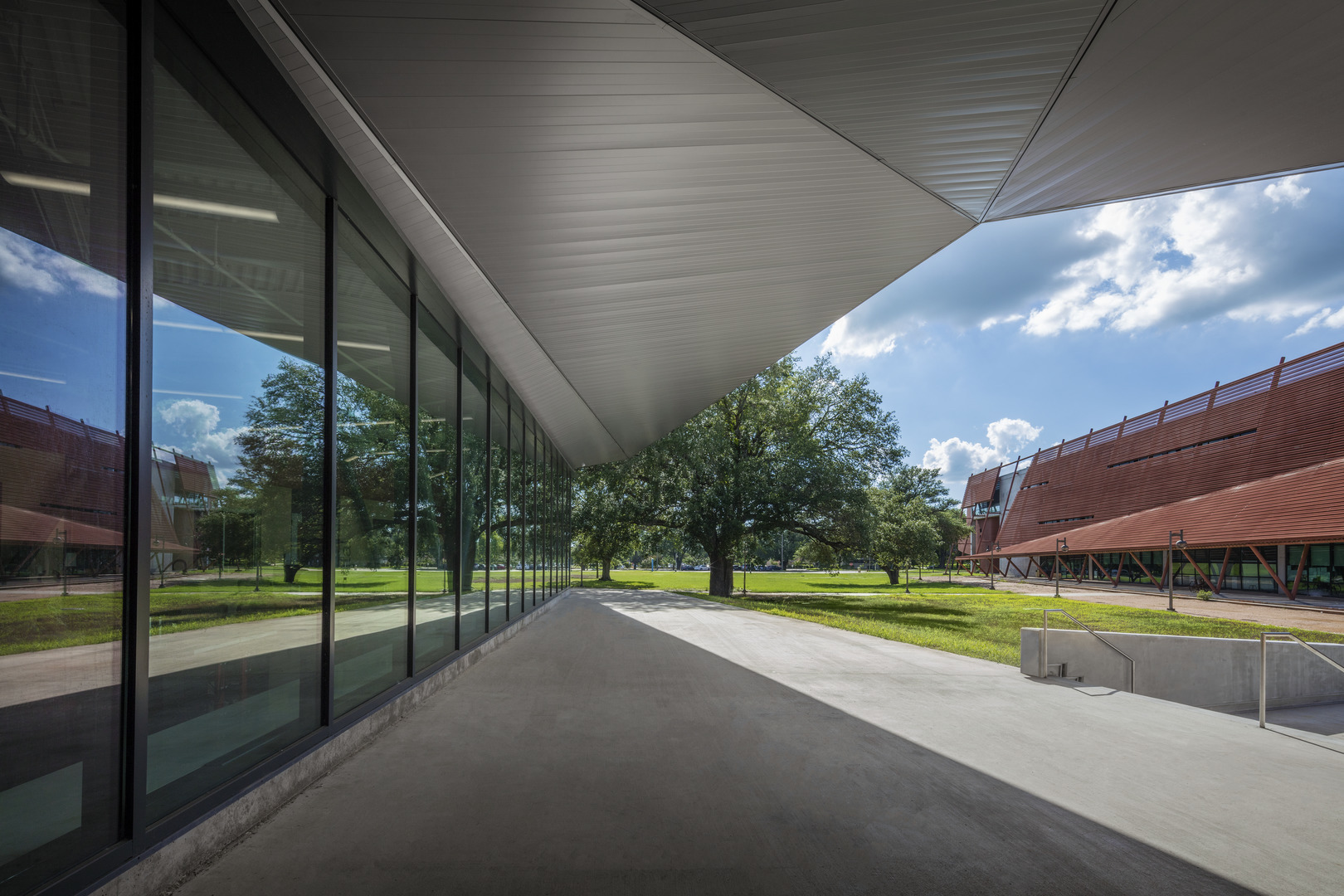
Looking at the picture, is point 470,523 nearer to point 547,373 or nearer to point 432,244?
point 547,373

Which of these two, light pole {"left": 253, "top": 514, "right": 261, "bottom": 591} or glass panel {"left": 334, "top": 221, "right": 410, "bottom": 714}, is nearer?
light pole {"left": 253, "top": 514, "right": 261, "bottom": 591}

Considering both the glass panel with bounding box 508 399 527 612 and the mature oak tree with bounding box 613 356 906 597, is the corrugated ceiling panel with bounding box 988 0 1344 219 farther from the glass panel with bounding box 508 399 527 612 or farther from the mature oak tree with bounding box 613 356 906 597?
the mature oak tree with bounding box 613 356 906 597

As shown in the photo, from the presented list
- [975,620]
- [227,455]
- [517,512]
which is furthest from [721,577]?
[227,455]

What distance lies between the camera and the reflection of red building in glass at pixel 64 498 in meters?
2.37

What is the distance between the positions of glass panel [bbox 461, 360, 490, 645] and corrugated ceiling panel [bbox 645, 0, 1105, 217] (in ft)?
20.3

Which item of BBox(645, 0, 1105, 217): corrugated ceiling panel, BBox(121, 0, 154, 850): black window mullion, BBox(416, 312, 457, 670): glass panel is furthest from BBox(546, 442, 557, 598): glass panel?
BBox(121, 0, 154, 850): black window mullion

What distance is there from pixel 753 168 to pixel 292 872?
17.2 feet

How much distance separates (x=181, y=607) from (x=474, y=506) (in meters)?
6.80

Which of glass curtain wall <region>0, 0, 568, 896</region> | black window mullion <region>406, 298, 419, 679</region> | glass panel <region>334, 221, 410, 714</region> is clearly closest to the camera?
glass curtain wall <region>0, 0, 568, 896</region>

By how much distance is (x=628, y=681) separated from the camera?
826 cm

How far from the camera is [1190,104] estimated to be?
194 inches

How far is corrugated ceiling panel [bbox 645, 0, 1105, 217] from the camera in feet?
12.3

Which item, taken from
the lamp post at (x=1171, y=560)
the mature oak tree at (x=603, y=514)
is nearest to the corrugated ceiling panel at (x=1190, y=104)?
the mature oak tree at (x=603, y=514)

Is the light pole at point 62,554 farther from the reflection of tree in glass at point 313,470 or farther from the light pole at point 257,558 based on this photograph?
the light pole at point 257,558
